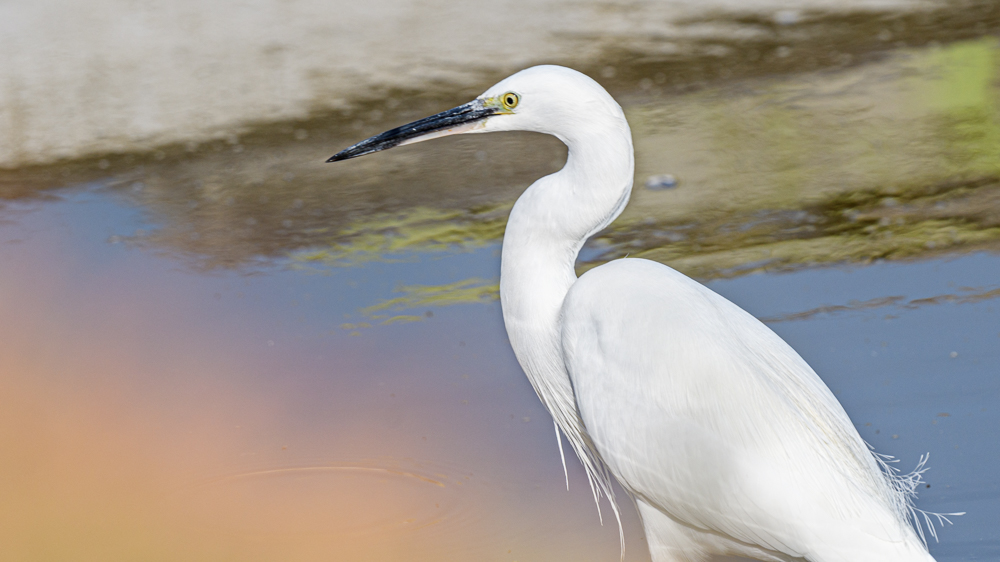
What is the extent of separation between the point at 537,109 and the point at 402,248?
173 centimetres

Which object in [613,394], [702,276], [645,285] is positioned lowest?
[702,276]

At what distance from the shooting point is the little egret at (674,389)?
1.74m

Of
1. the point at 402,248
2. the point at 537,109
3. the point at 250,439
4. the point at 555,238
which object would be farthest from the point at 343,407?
the point at 537,109

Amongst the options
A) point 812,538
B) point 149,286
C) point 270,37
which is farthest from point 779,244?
point 270,37

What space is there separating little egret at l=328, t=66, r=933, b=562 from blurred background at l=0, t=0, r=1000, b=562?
509 mm

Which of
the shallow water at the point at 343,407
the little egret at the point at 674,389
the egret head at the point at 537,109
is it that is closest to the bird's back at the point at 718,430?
the little egret at the point at 674,389

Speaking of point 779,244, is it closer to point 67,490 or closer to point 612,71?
point 612,71

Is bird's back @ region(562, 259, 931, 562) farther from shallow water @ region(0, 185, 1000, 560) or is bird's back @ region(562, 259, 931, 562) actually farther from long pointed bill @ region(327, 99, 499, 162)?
shallow water @ region(0, 185, 1000, 560)

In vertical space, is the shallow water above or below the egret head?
below

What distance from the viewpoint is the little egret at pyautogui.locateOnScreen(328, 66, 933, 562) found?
1737 mm

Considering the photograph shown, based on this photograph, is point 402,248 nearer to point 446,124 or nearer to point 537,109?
point 446,124

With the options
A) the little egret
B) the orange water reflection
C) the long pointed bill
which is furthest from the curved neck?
the orange water reflection

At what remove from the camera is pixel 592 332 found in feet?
6.17

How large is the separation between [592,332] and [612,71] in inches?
117
